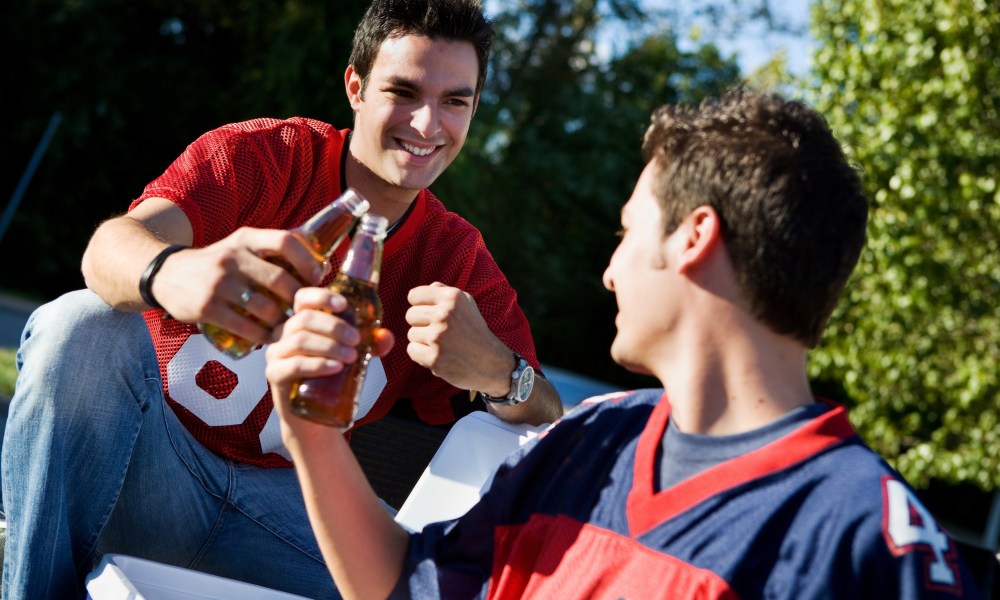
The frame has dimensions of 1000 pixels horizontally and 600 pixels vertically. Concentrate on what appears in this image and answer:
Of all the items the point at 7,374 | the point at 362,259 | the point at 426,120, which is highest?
the point at 426,120

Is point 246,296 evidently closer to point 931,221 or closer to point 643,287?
point 643,287

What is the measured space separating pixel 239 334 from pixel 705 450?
717mm

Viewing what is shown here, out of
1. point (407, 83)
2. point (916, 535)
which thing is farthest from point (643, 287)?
point (407, 83)

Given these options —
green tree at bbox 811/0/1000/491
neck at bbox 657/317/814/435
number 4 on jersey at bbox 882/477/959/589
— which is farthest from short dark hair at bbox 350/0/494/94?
green tree at bbox 811/0/1000/491

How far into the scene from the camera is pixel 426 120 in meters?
2.75

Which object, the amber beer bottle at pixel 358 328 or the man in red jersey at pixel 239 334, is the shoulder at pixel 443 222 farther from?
the amber beer bottle at pixel 358 328

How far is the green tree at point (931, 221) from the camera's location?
6.99 m

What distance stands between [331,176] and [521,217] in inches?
584

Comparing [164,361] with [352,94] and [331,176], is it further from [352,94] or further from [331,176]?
[352,94]

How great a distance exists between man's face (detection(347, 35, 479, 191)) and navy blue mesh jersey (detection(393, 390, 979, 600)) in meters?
1.20

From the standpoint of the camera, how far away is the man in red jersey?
75.7 inches

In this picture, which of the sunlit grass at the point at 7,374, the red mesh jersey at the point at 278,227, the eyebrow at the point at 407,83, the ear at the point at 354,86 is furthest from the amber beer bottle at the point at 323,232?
the sunlit grass at the point at 7,374

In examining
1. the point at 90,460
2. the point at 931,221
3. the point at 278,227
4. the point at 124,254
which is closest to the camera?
the point at 124,254

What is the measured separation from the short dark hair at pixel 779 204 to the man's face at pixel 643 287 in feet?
0.10
